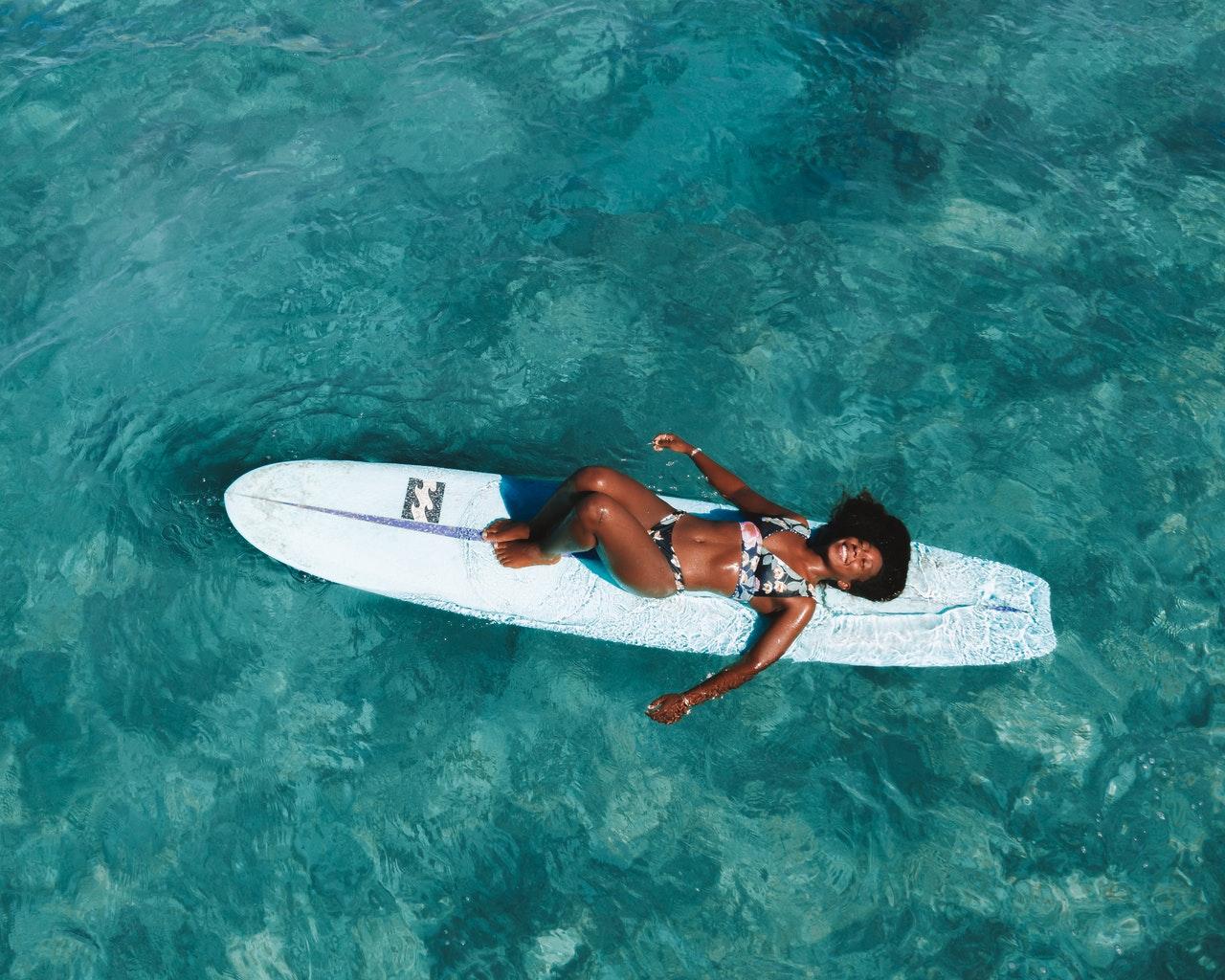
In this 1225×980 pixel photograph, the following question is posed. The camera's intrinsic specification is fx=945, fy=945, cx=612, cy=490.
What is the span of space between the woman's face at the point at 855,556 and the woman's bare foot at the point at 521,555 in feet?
6.04

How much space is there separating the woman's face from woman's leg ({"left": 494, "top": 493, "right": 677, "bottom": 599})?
1.05 m

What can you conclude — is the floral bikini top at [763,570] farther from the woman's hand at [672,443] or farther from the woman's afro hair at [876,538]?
the woman's hand at [672,443]

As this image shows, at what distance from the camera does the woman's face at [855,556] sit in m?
5.70

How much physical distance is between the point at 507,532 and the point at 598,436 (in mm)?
1377

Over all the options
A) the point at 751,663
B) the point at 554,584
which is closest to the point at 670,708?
the point at 751,663

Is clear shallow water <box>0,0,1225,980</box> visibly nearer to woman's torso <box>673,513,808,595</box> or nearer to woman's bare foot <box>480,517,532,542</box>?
woman's bare foot <box>480,517,532,542</box>

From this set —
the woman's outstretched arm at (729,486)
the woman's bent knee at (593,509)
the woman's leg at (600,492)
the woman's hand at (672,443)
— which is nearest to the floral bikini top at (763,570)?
the woman's outstretched arm at (729,486)

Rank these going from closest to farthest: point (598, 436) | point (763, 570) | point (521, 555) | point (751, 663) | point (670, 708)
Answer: point (670, 708) → point (751, 663) → point (763, 570) → point (521, 555) → point (598, 436)

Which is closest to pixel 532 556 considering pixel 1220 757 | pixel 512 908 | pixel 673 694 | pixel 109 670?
pixel 673 694

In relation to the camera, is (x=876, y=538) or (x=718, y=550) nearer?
(x=876, y=538)

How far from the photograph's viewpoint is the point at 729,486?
643 centimetres

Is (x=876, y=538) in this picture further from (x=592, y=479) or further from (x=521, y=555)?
(x=521, y=555)

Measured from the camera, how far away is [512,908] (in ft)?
19.1

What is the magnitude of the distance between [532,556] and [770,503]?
1.65 meters
